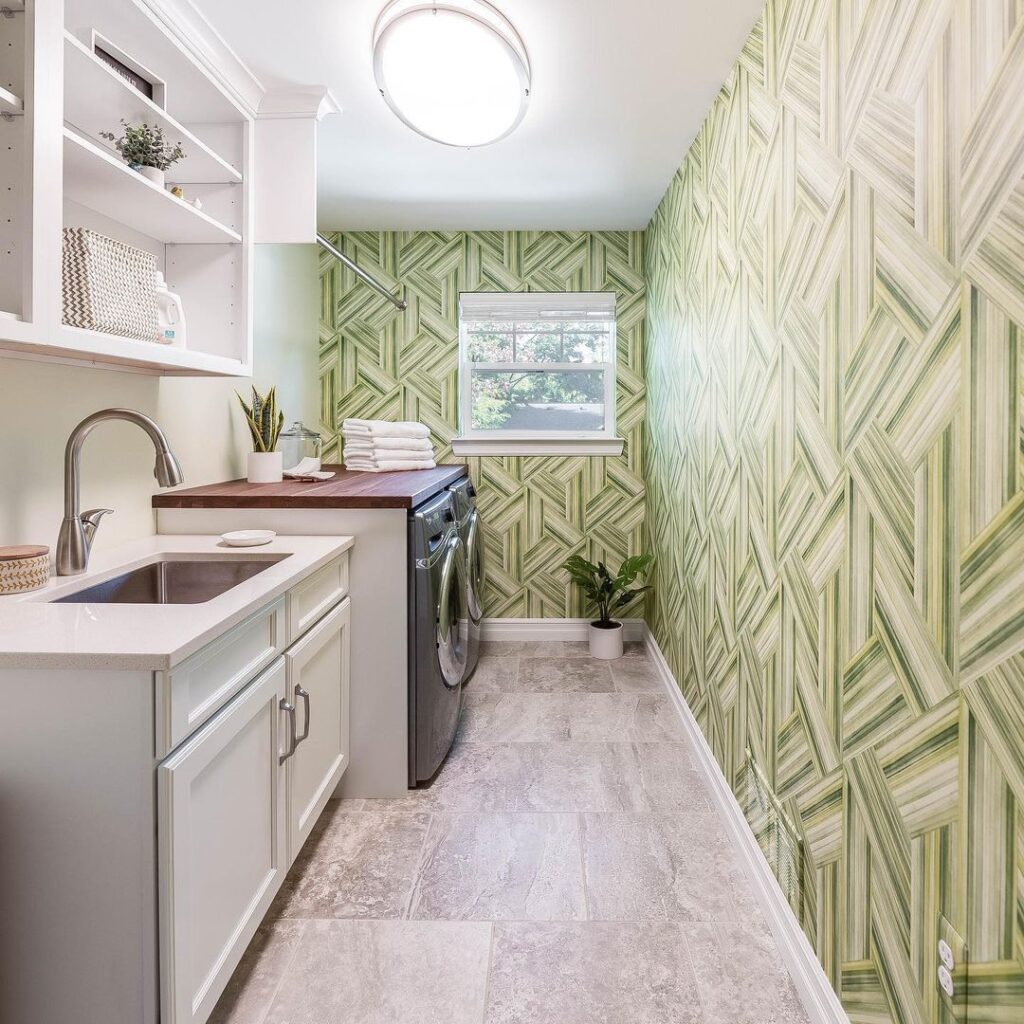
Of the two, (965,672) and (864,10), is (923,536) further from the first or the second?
(864,10)

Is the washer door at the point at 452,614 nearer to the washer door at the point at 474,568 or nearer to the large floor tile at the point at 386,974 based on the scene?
the washer door at the point at 474,568

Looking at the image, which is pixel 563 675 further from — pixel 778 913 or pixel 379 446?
pixel 778 913

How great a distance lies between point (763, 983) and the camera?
1526 millimetres

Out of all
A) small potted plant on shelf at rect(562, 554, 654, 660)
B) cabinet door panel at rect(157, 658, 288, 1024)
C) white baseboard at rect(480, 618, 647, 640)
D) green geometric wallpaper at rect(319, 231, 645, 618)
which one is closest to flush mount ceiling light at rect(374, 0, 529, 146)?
cabinet door panel at rect(157, 658, 288, 1024)

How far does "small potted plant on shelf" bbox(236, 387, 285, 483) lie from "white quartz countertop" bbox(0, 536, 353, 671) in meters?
1.00

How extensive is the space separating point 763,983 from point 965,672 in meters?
0.95

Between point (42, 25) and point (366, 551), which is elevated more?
point (42, 25)

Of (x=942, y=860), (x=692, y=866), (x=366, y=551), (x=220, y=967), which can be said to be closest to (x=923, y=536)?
(x=942, y=860)

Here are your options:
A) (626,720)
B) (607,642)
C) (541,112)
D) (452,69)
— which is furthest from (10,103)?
(607,642)

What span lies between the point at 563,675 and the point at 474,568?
2.29 ft

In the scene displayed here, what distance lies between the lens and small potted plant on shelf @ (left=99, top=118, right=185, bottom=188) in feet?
5.78

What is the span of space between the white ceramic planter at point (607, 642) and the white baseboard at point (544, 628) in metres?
0.28

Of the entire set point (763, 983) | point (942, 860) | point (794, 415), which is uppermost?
point (794, 415)

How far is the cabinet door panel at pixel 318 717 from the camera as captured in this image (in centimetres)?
173
